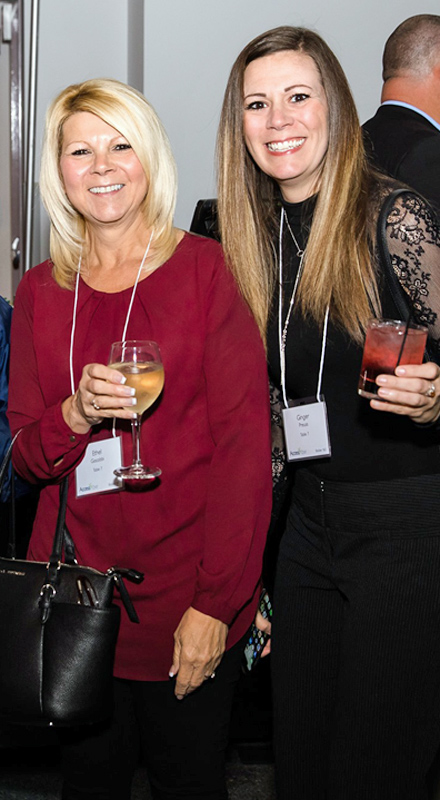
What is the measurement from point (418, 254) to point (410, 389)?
0.88 ft

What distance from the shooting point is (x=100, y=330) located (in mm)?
1794

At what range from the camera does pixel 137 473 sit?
1624 millimetres

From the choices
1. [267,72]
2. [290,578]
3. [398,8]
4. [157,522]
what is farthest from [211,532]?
[398,8]

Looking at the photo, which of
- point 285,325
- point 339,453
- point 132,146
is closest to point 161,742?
point 339,453

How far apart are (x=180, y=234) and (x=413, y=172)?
86 cm

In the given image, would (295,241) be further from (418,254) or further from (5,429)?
(5,429)

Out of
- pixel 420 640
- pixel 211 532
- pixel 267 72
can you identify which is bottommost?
pixel 420 640

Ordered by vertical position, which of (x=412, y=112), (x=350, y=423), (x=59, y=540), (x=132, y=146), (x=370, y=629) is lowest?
(x=370, y=629)

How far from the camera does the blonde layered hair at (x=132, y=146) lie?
1.74 metres

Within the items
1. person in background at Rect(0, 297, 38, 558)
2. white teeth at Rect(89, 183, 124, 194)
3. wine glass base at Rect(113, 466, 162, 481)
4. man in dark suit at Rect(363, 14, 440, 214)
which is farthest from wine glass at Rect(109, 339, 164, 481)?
man in dark suit at Rect(363, 14, 440, 214)

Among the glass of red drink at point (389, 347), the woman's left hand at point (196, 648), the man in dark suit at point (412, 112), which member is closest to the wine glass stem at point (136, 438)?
the woman's left hand at point (196, 648)

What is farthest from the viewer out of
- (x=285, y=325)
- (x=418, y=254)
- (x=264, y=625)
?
(x=264, y=625)

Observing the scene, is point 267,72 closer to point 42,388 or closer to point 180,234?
point 180,234

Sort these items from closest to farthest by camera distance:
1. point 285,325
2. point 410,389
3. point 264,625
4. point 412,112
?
point 410,389 < point 285,325 < point 264,625 < point 412,112
